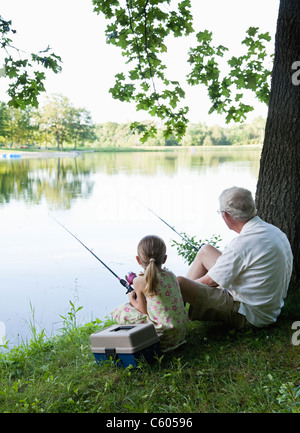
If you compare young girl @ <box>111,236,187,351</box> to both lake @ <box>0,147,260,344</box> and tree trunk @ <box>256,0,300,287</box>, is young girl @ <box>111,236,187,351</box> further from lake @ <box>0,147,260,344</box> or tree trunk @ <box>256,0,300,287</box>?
lake @ <box>0,147,260,344</box>

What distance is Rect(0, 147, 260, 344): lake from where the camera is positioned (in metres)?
5.66

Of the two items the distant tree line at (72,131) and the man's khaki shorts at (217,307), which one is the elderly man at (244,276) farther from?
the distant tree line at (72,131)

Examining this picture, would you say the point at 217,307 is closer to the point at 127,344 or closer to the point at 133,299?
the point at 133,299

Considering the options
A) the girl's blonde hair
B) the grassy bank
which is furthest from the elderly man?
the girl's blonde hair

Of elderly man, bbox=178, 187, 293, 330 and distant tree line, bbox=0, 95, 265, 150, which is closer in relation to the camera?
elderly man, bbox=178, 187, 293, 330

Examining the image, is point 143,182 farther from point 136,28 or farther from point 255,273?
point 255,273

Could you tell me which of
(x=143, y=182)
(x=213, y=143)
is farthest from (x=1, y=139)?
(x=143, y=182)

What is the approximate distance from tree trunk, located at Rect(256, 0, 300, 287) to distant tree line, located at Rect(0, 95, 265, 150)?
36404 millimetres

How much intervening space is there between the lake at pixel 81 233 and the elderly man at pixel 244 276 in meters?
1.87

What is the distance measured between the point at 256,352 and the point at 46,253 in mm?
5815

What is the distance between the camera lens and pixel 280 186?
366 centimetres

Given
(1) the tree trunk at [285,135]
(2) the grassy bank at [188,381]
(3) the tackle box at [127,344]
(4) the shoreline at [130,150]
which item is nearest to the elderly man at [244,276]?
(2) the grassy bank at [188,381]

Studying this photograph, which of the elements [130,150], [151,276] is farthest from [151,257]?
[130,150]

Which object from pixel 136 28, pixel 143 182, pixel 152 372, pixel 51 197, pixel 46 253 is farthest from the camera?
pixel 143 182
